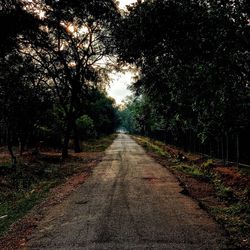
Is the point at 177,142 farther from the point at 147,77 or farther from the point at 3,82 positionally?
the point at 3,82

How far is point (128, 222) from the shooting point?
940cm

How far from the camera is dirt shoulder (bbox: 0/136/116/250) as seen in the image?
9.41 meters

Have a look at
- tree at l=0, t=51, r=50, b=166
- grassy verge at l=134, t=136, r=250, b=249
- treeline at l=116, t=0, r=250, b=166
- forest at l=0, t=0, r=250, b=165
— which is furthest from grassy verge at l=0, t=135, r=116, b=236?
treeline at l=116, t=0, r=250, b=166

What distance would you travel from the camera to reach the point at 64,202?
1259cm

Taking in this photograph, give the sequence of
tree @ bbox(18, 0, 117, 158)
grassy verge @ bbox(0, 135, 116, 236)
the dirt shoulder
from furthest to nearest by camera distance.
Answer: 1. tree @ bbox(18, 0, 117, 158)
2. grassy verge @ bbox(0, 135, 116, 236)
3. the dirt shoulder

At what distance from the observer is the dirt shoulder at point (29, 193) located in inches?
370

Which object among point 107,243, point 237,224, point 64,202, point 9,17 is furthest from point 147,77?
point 107,243

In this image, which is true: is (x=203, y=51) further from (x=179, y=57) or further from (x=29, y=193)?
(x=29, y=193)

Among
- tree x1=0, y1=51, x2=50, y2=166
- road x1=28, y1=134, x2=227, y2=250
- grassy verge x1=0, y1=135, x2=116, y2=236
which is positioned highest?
tree x1=0, y1=51, x2=50, y2=166

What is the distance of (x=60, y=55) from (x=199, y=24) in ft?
58.8

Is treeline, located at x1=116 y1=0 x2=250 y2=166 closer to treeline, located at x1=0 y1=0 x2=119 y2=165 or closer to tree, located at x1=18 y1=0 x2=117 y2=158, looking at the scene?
treeline, located at x1=0 y1=0 x2=119 y2=165

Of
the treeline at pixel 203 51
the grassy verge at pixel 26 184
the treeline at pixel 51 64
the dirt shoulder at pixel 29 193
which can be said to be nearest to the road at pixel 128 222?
the dirt shoulder at pixel 29 193

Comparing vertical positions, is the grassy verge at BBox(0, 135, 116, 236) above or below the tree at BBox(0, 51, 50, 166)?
below

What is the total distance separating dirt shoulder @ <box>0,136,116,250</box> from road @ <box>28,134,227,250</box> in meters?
0.37
